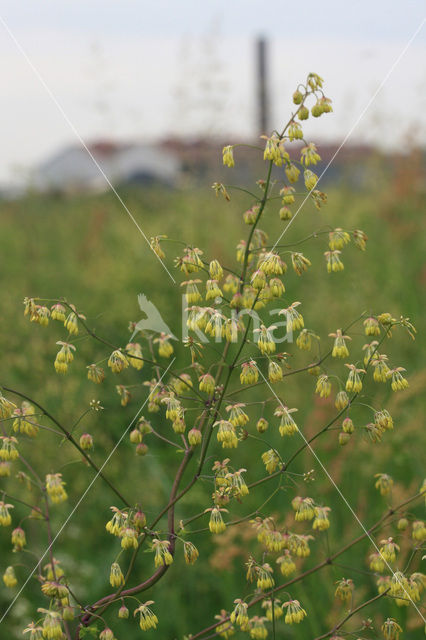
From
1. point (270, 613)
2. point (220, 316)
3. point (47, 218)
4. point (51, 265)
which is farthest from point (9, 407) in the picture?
point (47, 218)

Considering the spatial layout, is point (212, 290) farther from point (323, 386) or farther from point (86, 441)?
point (86, 441)

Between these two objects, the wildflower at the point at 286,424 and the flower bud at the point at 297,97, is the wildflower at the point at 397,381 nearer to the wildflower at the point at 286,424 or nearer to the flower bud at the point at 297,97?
the wildflower at the point at 286,424

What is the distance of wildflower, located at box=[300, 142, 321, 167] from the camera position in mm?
1426

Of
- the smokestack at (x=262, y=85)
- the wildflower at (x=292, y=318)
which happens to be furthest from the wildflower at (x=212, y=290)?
the smokestack at (x=262, y=85)

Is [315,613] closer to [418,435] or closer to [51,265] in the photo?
[418,435]

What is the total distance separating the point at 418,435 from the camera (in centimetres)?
296

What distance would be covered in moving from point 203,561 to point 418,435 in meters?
1.01

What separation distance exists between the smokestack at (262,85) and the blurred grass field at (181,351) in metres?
0.60

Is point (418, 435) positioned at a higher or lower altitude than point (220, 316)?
lower

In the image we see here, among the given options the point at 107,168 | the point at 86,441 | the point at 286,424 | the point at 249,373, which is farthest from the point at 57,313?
the point at 107,168

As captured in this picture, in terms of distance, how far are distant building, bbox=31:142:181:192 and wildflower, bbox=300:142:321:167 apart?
263cm

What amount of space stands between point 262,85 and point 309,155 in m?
4.57

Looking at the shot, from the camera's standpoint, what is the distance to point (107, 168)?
5570mm

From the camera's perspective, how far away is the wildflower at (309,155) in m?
1.43
